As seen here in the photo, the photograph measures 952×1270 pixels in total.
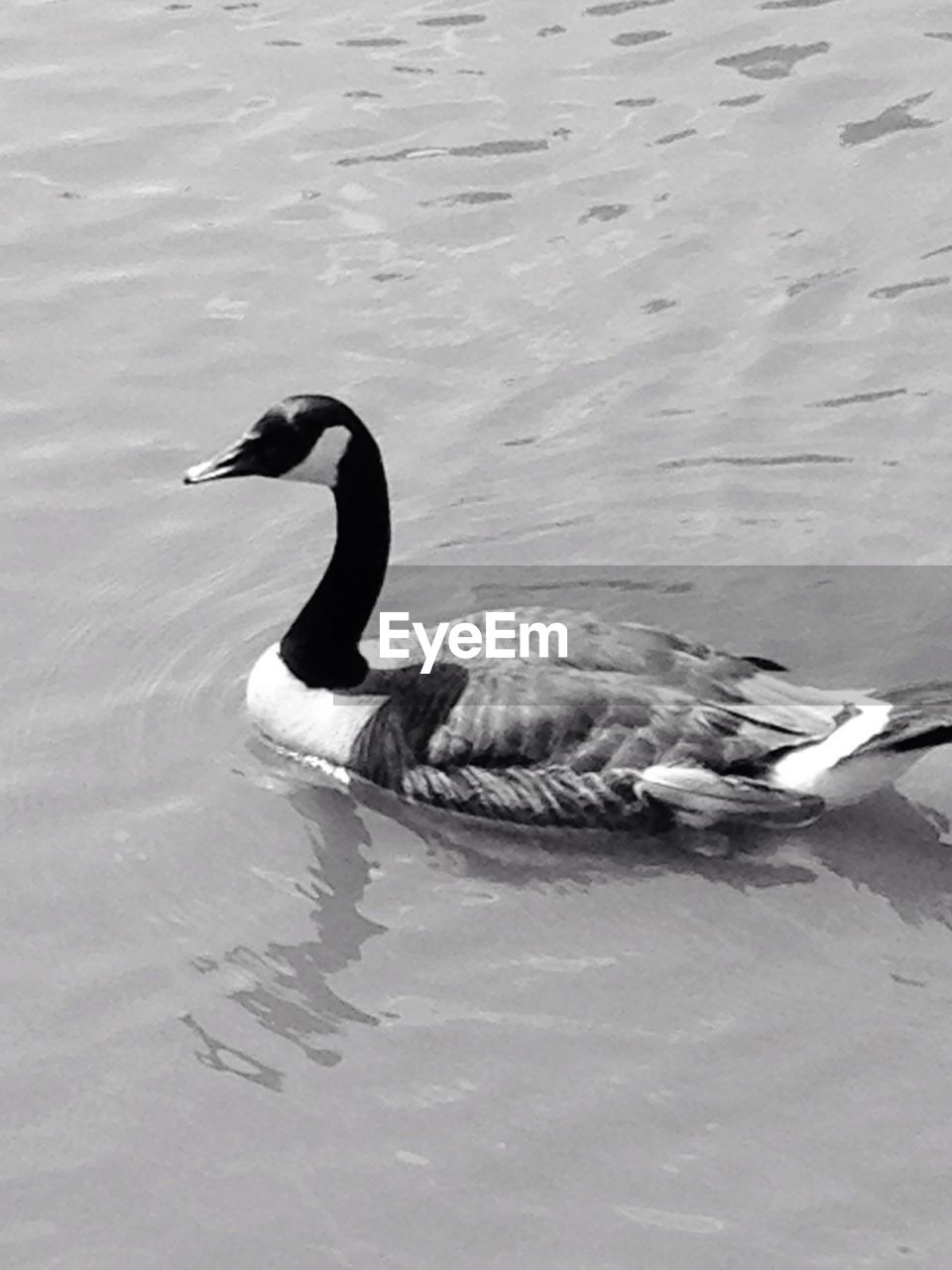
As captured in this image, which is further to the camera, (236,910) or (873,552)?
(873,552)

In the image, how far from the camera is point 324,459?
10570 millimetres

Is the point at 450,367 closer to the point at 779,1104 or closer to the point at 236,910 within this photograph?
the point at 236,910

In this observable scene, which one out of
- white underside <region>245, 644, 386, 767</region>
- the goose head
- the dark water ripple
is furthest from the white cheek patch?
the dark water ripple

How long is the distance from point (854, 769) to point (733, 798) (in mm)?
453

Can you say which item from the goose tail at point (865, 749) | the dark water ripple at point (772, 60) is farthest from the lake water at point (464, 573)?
the goose tail at point (865, 749)

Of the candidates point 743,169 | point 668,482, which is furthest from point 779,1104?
point 743,169

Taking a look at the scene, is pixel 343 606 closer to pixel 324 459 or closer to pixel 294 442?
pixel 324 459

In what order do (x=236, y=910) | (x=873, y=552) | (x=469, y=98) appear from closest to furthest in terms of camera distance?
(x=236, y=910), (x=873, y=552), (x=469, y=98)

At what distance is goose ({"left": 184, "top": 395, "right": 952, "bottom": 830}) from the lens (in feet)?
32.6

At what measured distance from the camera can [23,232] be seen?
45.8ft

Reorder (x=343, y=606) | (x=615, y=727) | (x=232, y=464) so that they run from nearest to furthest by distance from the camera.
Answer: (x=615, y=727)
(x=232, y=464)
(x=343, y=606)

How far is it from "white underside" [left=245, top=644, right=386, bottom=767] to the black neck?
57 millimetres

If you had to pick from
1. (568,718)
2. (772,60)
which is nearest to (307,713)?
(568,718)

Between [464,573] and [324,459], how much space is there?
4.03 feet
